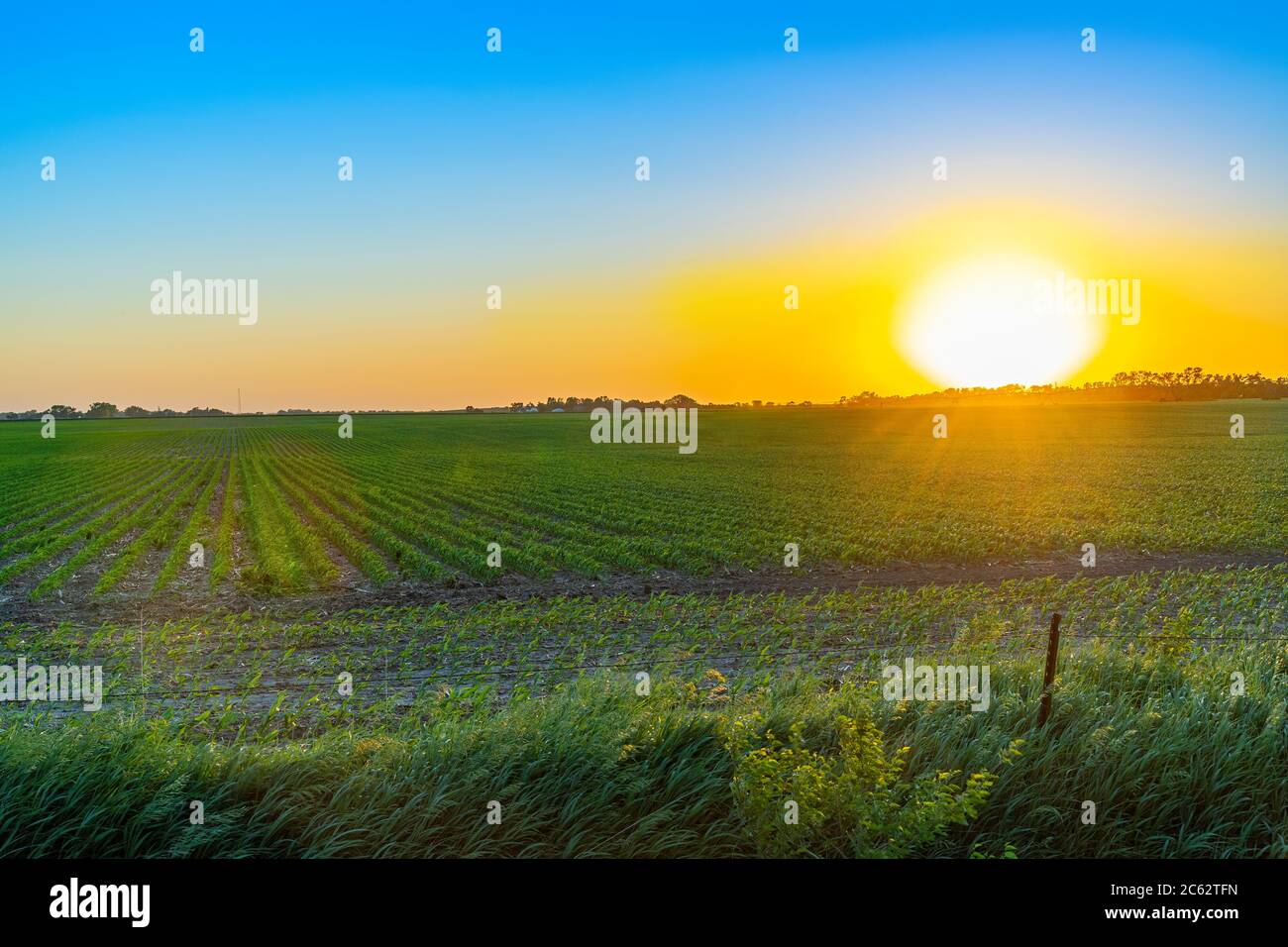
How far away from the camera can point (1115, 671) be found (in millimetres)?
7684

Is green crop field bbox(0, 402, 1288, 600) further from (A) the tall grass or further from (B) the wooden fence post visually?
(B) the wooden fence post

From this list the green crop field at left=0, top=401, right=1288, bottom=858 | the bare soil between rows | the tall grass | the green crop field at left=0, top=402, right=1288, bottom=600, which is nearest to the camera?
the tall grass

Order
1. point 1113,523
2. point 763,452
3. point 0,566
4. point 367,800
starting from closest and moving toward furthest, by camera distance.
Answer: point 367,800
point 0,566
point 1113,523
point 763,452

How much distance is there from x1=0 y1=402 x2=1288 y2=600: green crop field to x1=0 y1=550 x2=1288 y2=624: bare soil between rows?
0.57 meters

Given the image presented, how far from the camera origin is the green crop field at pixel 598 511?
22469 millimetres

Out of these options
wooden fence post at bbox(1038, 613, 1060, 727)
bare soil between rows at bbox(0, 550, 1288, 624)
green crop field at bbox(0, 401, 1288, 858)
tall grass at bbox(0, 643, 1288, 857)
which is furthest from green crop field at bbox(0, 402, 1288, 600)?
wooden fence post at bbox(1038, 613, 1060, 727)

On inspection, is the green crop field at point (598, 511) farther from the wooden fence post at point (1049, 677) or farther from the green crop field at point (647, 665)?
the wooden fence post at point (1049, 677)

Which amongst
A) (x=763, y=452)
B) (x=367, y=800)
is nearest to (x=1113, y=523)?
(x=367, y=800)

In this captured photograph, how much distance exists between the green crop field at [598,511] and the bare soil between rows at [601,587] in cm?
57

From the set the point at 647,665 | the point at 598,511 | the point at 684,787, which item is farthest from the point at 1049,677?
the point at 598,511

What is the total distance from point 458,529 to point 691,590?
9.95 meters

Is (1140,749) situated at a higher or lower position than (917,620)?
higher

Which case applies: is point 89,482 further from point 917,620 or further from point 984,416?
point 984,416

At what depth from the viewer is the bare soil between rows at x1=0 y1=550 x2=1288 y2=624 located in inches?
680
